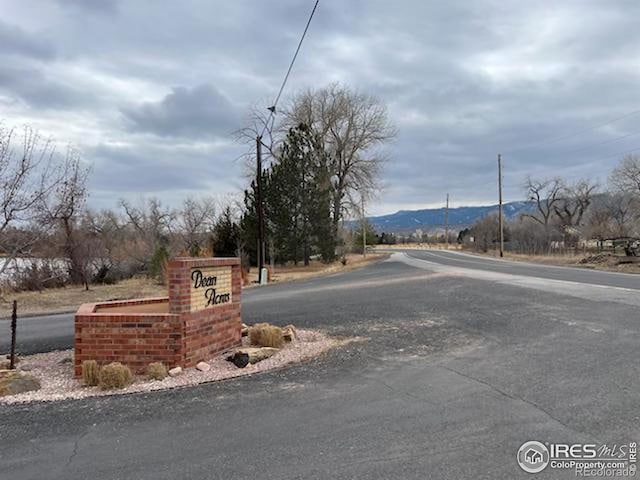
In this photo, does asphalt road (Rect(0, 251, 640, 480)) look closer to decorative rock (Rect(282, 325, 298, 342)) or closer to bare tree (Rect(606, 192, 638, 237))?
decorative rock (Rect(282, 325, 298, 342))

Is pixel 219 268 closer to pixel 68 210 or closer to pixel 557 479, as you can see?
pixel 557 479

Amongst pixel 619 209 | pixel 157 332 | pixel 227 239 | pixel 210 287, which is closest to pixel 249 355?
pixel 210 287

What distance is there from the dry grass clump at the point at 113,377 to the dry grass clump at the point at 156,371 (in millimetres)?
300

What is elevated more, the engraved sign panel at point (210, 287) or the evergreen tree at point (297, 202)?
the evergreen tree at point (297, 202)

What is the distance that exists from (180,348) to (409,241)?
123 m

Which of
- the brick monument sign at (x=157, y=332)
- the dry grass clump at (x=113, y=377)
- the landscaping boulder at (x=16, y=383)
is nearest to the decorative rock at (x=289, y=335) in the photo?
the brick monument sign at (x=157, y=332)

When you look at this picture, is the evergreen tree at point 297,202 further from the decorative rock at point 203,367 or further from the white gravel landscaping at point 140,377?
the decorative rock at point 203,367

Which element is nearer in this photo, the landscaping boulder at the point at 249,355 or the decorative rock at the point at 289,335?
the landscaping boulder at the point at 249,355

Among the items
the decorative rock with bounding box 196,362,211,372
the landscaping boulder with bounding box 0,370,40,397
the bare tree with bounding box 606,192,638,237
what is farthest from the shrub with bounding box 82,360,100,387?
the bare tree with bounding box 606,192,638,237

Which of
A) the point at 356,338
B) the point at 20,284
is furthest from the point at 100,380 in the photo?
the point at 20,284

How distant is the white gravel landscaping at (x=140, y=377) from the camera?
6184 millimetres

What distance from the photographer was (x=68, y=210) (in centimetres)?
2222

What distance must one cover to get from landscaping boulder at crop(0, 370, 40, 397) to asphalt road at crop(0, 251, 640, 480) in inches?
26.6

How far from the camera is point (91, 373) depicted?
6.48m
